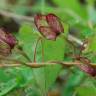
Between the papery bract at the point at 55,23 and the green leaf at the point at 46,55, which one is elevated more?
the papery bract at the point at 55,23

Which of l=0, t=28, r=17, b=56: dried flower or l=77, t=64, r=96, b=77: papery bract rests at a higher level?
l=0, t=28, r=17, b=56: dried flower

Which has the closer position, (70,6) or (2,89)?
(2,89)

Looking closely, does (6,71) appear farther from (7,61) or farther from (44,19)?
(44,19)

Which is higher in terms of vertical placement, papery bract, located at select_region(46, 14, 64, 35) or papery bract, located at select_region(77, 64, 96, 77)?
papery bract, located at select_region(46, 14, 64, 35)

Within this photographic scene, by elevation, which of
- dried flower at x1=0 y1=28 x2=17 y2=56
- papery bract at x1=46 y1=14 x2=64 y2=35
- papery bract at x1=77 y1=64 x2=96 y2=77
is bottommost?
papery bract at x1=77 y1=64 x2=96 y2=77

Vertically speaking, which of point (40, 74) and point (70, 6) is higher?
point (70, 6)

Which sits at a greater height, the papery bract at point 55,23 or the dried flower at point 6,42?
Answer: the papery bract at point 55,23

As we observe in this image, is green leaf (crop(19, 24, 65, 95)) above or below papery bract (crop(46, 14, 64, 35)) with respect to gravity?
below

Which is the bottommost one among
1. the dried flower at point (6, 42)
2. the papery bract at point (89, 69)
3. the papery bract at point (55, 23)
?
the papery bract at point (89, 69)

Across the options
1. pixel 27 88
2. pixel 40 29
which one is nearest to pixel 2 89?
pixel 27 88

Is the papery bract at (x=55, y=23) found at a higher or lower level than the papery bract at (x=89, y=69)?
higher

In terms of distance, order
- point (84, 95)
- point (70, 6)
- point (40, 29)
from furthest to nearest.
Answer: point (70, 6) → point (84, 95) → point (40, 29)
